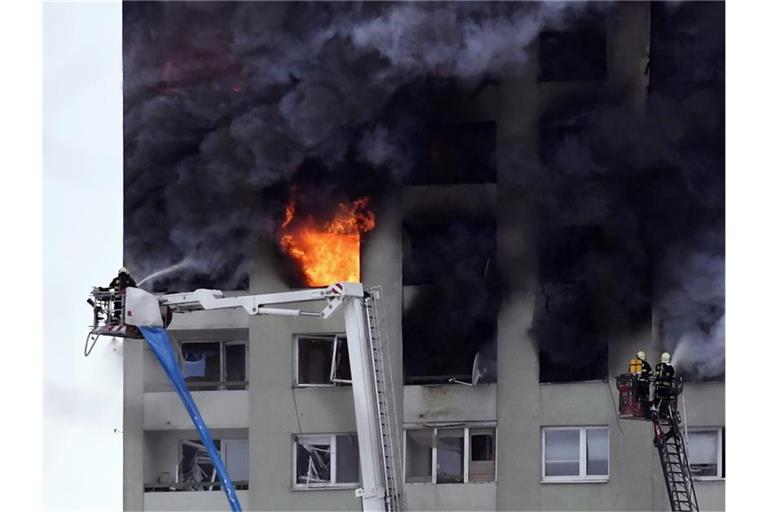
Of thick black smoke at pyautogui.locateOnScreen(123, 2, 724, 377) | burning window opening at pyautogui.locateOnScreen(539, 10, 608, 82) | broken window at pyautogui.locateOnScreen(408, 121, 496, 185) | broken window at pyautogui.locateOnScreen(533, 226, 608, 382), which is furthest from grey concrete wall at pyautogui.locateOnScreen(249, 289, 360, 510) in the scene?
burning window opening at pyautogui.locateOnScreen(539, 10, 608, 82)

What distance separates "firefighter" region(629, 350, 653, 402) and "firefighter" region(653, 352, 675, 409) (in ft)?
0.28

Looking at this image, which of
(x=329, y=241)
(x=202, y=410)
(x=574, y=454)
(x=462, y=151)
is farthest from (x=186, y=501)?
(x=462, y=151)

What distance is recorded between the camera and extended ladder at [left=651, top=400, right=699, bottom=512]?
48.0 feet

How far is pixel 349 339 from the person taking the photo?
Result: 566 inches

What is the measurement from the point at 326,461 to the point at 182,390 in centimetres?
165

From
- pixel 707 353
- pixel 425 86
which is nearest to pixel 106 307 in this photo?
pixel 425 86

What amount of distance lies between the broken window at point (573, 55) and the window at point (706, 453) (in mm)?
3552

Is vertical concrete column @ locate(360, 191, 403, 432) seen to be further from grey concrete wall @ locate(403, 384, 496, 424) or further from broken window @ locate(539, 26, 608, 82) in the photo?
broken window @ locate(539, 26, 608, 82)

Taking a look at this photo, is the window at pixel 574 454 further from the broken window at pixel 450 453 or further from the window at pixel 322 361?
the window at pixel 322 361

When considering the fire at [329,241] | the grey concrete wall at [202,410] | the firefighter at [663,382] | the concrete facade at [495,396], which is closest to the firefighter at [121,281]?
the concrete facade at [495,396]

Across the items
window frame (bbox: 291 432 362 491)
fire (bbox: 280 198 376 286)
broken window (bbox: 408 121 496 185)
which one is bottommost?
window frame (bbox: 291 432 362 491)

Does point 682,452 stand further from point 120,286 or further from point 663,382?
point 120,286

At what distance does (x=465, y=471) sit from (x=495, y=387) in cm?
87

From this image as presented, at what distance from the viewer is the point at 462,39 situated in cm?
1547
